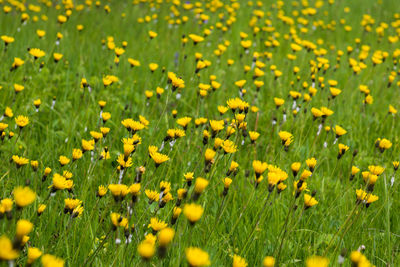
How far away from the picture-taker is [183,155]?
2.64m

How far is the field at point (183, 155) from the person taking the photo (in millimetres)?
1741

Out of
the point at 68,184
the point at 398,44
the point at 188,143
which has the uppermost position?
the point at 68,184

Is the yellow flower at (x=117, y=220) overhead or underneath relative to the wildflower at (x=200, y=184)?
underneath

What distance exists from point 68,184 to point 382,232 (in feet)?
5.79

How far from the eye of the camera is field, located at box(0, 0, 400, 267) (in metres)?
1.74

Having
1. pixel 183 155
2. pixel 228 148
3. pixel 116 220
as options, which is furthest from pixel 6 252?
pixel 183 155

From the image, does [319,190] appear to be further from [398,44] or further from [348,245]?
[398,44]

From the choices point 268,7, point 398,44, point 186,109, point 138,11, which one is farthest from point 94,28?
point 398,44

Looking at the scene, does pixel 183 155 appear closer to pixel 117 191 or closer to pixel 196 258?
pixel 117 191

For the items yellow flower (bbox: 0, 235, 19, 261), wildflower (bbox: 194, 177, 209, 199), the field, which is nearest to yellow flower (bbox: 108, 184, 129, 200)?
the field

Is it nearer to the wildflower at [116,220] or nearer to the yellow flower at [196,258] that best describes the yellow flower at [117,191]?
the wildflower at [116,220]

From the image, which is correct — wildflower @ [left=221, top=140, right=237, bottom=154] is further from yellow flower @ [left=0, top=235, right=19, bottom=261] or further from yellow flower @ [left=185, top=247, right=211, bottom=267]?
yellow flower @ [left=0, top=235, right=19, bottom=261]

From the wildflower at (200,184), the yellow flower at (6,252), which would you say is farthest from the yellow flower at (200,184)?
the yellow flower at (6,252)

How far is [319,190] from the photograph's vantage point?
8.73 feet
